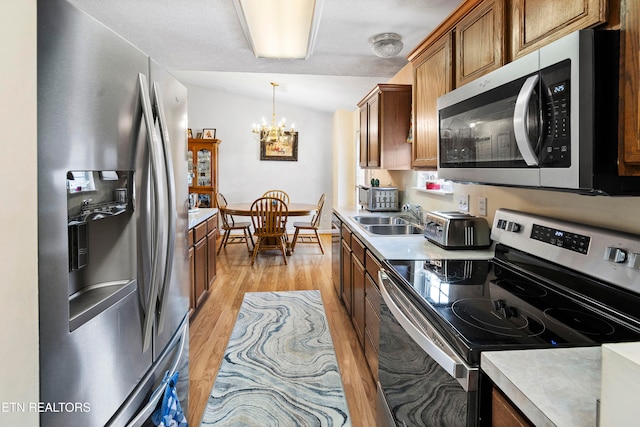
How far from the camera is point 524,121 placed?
1.12 metres

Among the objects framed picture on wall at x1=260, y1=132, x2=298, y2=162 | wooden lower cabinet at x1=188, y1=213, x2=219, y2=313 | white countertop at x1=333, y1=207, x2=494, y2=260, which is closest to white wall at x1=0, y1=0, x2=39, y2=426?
white countertop at x1=333, y1=207, x2=494, y2=260

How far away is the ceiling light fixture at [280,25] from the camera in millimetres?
2293

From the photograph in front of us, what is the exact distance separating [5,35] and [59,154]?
222 mm

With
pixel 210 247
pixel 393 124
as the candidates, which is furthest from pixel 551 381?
pixel 210 247

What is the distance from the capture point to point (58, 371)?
2.55ft

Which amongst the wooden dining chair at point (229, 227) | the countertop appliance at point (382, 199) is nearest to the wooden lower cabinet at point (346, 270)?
the countertop appliance at point (382, 199)

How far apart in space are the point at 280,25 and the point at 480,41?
1.49 metres

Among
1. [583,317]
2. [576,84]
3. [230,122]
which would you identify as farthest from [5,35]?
[230,122]

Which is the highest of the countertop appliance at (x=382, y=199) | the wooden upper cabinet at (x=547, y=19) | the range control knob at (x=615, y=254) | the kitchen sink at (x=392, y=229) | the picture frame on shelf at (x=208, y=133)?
the picture frame on shelf at (x=208, y=133)

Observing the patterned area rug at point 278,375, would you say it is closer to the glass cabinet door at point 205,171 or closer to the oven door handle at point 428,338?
the oven door handle at point 428,338

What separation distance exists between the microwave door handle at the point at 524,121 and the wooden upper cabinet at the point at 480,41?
0.35m

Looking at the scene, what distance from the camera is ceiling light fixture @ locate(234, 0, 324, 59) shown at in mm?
2293

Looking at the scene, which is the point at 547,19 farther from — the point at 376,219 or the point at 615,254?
the point at 376,219

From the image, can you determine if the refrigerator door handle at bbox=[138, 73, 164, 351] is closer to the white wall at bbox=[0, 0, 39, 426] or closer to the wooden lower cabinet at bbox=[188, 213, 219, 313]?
the white wall at bbox=[0, 0, 39, 426]
